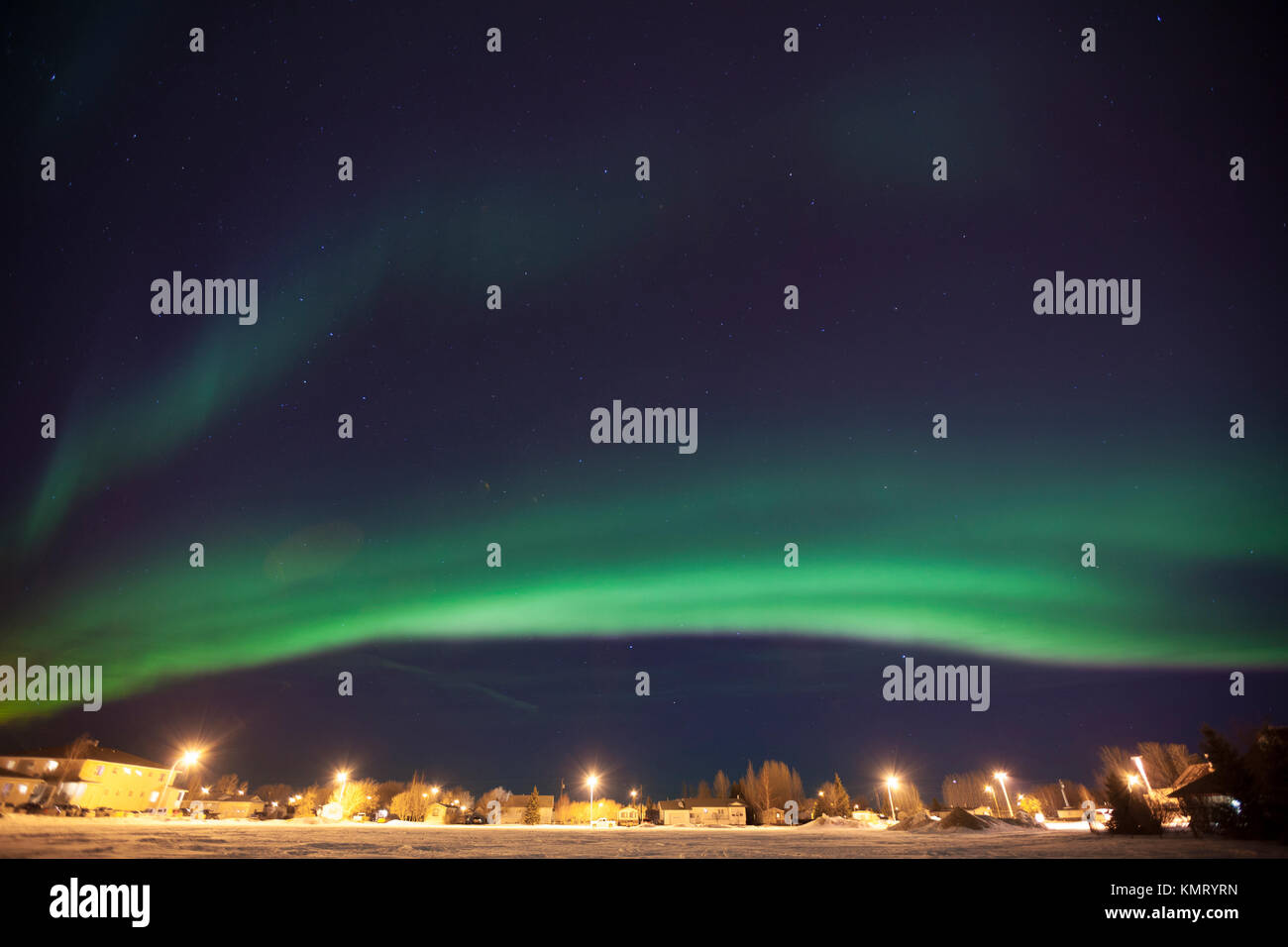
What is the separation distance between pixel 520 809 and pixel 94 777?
63.4m

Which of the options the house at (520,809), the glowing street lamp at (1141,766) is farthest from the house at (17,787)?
the glowing street lamp at (1141,766)

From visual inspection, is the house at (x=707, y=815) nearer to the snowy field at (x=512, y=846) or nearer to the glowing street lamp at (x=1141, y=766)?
the glowing street lamp at (x=1141, y=766)

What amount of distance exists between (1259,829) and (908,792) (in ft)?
352

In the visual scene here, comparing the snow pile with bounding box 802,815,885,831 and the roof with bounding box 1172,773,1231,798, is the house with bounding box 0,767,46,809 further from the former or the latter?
the roof with bounding box 1172,773,1231,798

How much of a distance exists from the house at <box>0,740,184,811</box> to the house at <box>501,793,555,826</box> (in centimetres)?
4556

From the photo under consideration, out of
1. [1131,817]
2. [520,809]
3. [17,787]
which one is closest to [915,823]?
[1131,817]

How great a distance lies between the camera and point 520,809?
113 meters

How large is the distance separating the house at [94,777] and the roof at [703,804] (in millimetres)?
75558

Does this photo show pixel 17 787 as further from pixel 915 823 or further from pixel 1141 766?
pixel 1141 766

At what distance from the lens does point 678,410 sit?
3222cm
